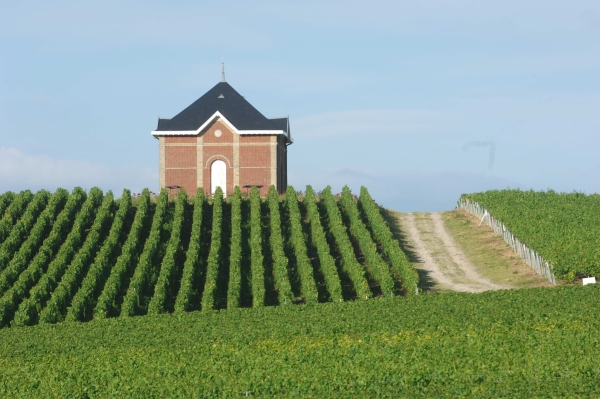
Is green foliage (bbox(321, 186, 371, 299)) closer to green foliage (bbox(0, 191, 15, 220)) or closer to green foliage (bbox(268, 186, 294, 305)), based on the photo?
green foliage (bbox(268, 186, 294, 305))

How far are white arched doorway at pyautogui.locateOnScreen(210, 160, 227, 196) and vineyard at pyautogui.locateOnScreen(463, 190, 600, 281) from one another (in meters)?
14.4

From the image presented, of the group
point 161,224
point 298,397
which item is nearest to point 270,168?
point 161,224

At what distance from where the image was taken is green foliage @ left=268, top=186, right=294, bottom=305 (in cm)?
3106

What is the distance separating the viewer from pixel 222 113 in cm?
5059

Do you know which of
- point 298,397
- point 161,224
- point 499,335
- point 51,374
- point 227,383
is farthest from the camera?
point 161,224

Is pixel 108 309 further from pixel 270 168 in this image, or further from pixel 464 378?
pixel 270 168

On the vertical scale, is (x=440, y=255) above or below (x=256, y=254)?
below

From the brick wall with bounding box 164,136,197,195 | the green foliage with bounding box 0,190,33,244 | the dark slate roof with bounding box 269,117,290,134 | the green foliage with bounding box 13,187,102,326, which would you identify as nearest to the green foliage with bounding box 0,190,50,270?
the green foliage with bounding box 0,190,33,244

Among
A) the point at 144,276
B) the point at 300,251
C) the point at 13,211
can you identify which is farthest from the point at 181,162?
the point at 144,276

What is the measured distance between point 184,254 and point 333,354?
17.4 metres

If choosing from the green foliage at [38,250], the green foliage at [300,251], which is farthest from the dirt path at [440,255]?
the green foliage at [38,250]

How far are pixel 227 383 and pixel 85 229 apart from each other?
23.4 m

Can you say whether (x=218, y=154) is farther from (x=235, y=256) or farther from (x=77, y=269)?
(x=77, y=269)

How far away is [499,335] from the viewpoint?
21562mm
